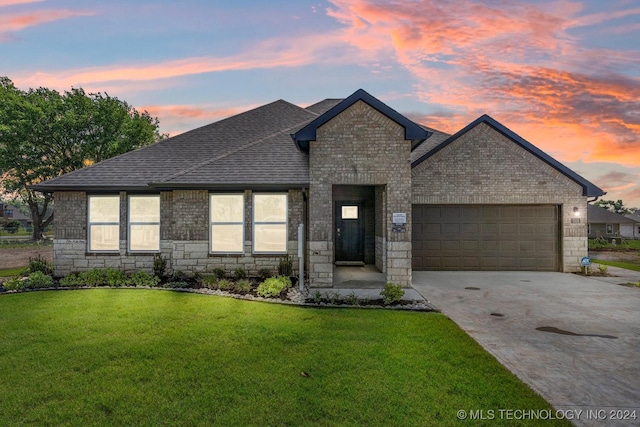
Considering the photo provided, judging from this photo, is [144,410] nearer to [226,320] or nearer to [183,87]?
[226,320]

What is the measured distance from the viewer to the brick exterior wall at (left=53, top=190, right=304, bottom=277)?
11.1 m

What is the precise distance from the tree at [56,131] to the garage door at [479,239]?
1130 inches

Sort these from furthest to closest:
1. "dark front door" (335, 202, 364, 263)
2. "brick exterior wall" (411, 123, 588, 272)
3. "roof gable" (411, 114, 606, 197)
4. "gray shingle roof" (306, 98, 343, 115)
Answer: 1. "gray shingle roof" (306, 98, 343, 115)
2. "dark front door" (335, 202, 364, 263)
3. "brick exterior wall" (411, 123, 588, 272)
4. "roof gable" (411, 114, 606, 197)

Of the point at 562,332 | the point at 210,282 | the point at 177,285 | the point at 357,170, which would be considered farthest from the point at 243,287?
the point at 562,332

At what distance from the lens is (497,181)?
12.9 metres

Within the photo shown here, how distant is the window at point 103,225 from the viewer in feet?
38.4

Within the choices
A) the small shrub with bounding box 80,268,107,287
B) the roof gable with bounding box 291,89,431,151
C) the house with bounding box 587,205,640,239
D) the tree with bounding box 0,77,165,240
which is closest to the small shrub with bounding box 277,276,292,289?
the roof gable with bounding box 291,89,431,151

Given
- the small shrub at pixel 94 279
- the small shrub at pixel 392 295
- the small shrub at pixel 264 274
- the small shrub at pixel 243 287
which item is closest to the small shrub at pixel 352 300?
the small shrub at pixel 392 295

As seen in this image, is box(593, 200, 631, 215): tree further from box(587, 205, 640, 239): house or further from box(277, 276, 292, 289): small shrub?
box(277, 276, 292, 289): small shrub

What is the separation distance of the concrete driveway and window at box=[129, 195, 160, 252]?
9.37 metres

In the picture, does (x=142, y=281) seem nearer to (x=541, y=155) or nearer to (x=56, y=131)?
(x=541, y=155)

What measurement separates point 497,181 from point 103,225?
15279 mm

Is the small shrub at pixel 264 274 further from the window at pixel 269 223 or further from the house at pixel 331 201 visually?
the window at pixel 269 223

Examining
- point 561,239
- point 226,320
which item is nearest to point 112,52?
point 226,320
